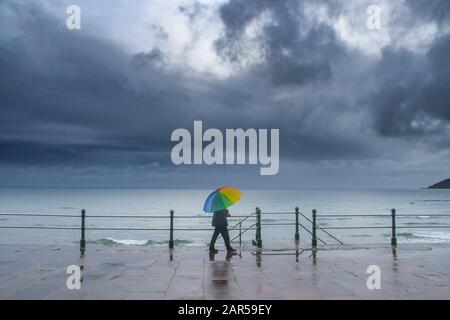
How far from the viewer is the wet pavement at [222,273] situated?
25.7 ft

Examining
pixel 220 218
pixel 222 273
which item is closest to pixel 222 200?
pixel 220 218

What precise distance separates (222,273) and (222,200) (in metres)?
2.89

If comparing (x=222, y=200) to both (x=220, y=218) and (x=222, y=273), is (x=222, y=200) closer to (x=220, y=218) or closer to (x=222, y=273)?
(x=220, y=218)

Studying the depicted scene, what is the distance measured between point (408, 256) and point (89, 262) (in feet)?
29.7

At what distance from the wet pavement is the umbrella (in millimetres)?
1436

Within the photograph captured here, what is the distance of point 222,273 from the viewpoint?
9.73 m

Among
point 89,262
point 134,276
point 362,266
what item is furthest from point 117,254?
point 362,266

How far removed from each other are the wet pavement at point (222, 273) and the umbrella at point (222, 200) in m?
1.44

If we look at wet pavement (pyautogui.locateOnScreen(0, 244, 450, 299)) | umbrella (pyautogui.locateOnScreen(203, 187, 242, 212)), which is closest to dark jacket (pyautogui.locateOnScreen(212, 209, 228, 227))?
umbrella (pyautogui.locateOnScreen(203, 187, 242, 212))

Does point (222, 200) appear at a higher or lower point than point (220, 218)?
higher

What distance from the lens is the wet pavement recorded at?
785 centimetres

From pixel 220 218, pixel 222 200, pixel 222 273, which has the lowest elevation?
pixel 222 273
